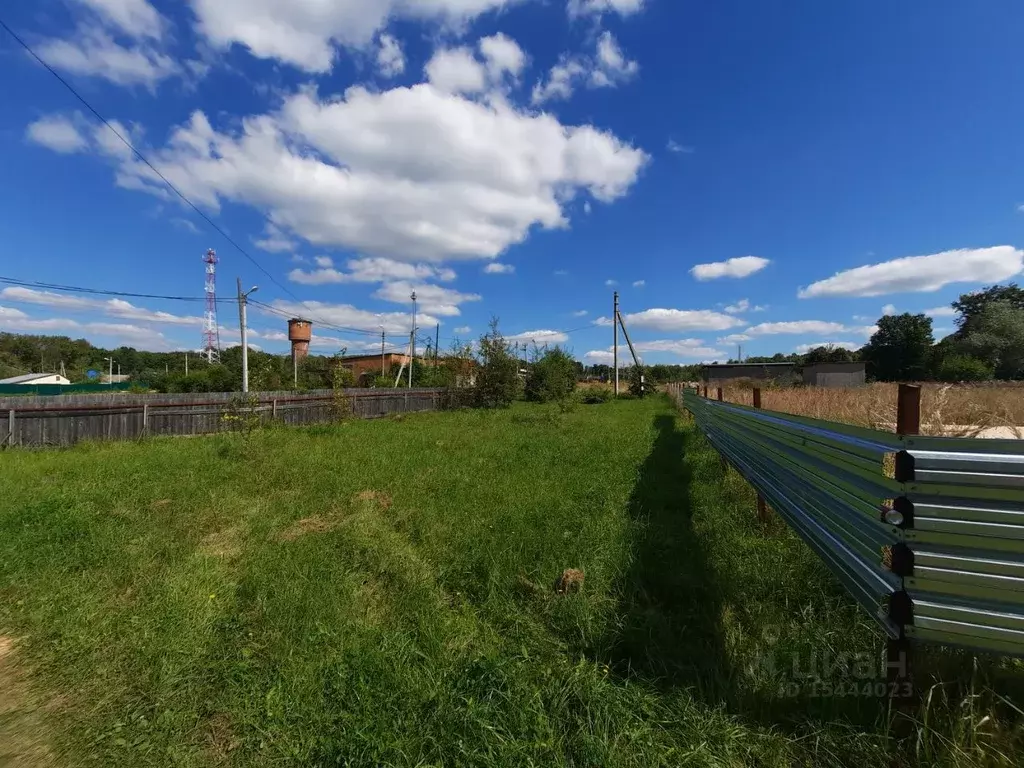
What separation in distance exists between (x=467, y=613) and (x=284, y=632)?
1178 mm

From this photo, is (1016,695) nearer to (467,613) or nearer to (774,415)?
(774,415)

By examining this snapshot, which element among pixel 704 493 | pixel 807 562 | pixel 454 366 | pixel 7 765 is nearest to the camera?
pixel 7 765

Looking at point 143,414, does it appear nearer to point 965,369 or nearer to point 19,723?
point 19,723

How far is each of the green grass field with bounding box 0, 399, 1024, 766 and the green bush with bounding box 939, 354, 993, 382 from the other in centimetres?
4077

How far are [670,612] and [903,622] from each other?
153 centimetres

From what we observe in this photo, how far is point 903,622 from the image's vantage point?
1718 millimetres

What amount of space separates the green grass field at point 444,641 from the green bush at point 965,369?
40769 mm

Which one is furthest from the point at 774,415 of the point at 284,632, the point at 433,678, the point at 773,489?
the point at 284,632

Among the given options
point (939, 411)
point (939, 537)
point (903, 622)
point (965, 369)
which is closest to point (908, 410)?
point (939, 537)

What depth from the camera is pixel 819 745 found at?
73.7 inches

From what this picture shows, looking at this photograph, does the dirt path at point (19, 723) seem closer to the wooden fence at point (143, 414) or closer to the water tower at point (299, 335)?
the wooden fence at point (143, 414)

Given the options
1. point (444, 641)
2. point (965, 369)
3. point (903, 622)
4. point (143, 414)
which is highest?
point (965, 369)

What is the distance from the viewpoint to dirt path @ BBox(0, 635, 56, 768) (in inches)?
85.5

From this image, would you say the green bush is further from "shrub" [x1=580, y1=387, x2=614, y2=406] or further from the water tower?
the water tower
